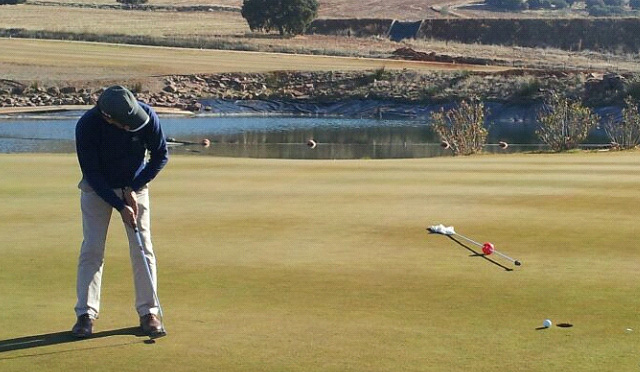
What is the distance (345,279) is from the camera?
33.1ft

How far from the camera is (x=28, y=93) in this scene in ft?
196

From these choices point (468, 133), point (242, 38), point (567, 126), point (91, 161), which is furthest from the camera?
point (242, 38)

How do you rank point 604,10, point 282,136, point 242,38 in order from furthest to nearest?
point 604,10
point 242,38
point 282,136

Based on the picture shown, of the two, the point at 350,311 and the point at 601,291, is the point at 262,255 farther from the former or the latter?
the point at 601,291

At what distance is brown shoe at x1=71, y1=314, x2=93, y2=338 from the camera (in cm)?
783

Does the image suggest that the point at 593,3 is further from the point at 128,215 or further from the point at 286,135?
the point at 128,215

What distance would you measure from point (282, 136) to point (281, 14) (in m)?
45.9

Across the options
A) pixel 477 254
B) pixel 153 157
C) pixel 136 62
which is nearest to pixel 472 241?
pixel 477 254

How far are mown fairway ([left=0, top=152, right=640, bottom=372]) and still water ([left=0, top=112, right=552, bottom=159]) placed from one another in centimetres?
1992

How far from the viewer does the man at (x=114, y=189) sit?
780 cm

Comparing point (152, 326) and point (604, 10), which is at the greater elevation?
point (152, 326)

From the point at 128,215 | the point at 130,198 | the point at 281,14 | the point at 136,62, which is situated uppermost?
the point at 130,198

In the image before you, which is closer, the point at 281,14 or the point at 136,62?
the point at 136,62

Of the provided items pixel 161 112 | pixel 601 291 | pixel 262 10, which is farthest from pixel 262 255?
pixel 262 10
